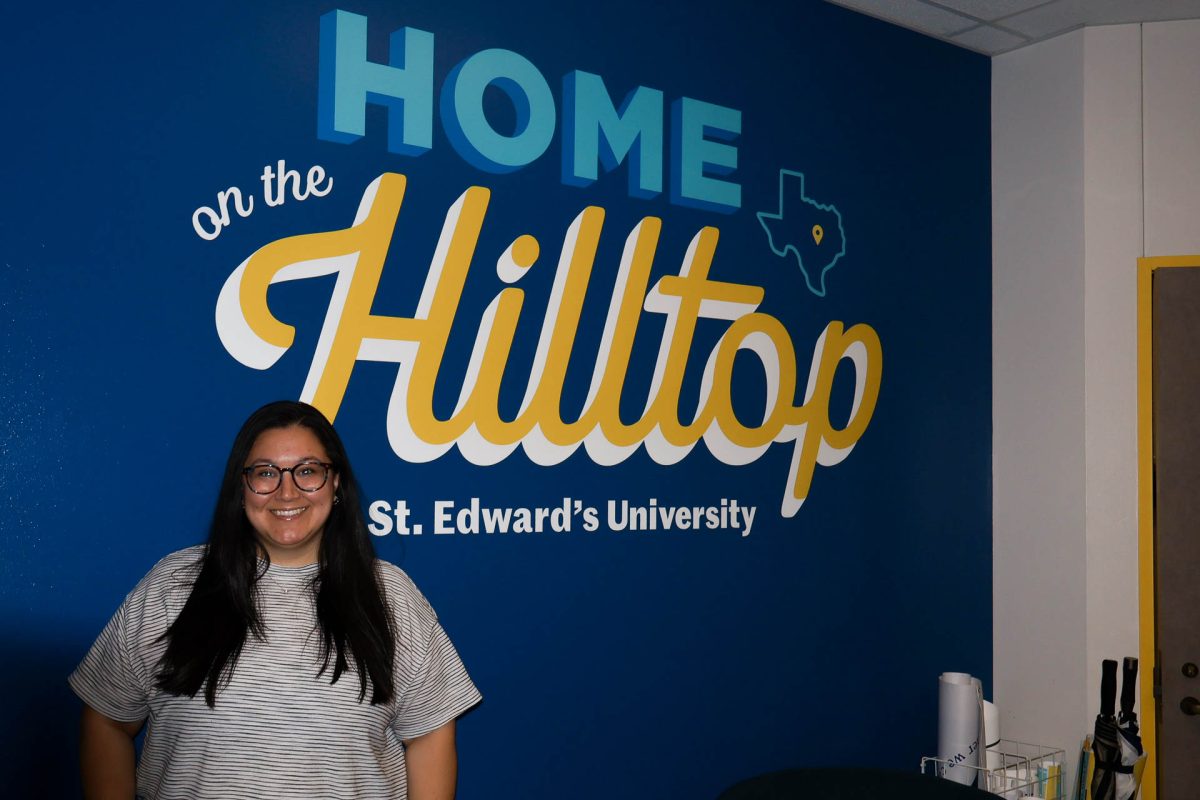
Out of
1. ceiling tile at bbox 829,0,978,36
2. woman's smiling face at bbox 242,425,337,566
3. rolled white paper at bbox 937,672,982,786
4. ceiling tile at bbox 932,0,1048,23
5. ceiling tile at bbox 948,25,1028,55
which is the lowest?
rolled white paper at bbox 937,672,982,786

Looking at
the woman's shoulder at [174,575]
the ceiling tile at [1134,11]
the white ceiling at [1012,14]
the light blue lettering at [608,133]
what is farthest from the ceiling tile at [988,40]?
the woman's shoulder at [174,575]

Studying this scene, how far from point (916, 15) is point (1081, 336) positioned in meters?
1.22

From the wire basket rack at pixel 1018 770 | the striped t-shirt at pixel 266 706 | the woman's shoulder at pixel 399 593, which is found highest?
the woman's shoulder at pixel 399 593

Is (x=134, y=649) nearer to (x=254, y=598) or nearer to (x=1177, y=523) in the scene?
(x=254, y=598)

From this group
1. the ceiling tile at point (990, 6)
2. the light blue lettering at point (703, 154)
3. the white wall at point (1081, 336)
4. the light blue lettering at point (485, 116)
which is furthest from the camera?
the white wall at point (1081, 336)

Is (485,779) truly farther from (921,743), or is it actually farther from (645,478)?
(921,743)

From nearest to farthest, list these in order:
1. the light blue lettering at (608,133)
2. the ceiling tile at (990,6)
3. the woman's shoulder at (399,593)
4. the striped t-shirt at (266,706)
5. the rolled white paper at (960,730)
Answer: the striped t-shirt at (266,706), the woman's shoulder at (399,593), the light blue lettering at (608,133), the rolled white paper at (960,730), the ceiling tile at (990,6)

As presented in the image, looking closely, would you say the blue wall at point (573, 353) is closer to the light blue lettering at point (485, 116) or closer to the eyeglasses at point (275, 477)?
the light blue lettering at point (485, 116)

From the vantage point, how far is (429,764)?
2123mm

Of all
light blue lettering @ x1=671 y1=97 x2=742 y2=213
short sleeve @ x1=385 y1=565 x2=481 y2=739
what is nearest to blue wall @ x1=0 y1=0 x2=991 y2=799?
light blue lettering @ x1=671 y1=97 x2=742 y2=213

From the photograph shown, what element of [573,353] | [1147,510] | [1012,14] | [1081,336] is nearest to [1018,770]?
[1147,510]

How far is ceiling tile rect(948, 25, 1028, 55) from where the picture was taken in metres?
3.78

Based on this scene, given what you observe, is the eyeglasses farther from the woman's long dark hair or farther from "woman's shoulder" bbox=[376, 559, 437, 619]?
"woman's shoulder" bbox=[376, 559, 437, 619]

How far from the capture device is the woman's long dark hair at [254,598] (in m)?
1.89
